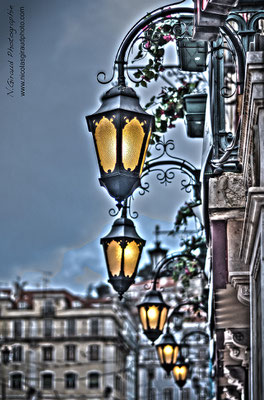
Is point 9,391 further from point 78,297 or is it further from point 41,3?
point 41,3

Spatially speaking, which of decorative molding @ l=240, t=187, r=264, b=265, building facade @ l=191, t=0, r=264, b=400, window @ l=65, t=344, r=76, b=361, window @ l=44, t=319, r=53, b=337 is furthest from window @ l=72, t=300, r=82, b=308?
decorative molding @ l=240, t=187, r=264, b=265

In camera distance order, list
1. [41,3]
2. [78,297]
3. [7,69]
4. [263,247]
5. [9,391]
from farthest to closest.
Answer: [78,297]
[9,391]
[41,3]
[7,69]
[263,247]

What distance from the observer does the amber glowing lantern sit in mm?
6035

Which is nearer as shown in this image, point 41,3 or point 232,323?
point 232,323

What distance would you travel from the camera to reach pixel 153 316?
38.2ft

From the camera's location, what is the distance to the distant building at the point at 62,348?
81.6 metres

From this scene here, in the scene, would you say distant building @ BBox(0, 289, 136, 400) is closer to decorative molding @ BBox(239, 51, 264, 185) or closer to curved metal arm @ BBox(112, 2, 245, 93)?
curved metal arm @ BBox(112, 2, 245, 93)

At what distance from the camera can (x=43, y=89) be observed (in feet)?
99.8

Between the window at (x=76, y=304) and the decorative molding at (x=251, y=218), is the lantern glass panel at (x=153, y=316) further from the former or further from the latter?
the window at (x=76, y=304)

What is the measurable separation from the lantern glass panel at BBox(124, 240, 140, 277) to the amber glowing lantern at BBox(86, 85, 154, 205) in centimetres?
163

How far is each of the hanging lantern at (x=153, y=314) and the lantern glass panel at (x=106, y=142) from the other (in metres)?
5.68

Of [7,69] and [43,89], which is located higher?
[43,89]

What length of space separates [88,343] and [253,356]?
78.5m

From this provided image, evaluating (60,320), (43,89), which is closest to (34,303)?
(60,320)
